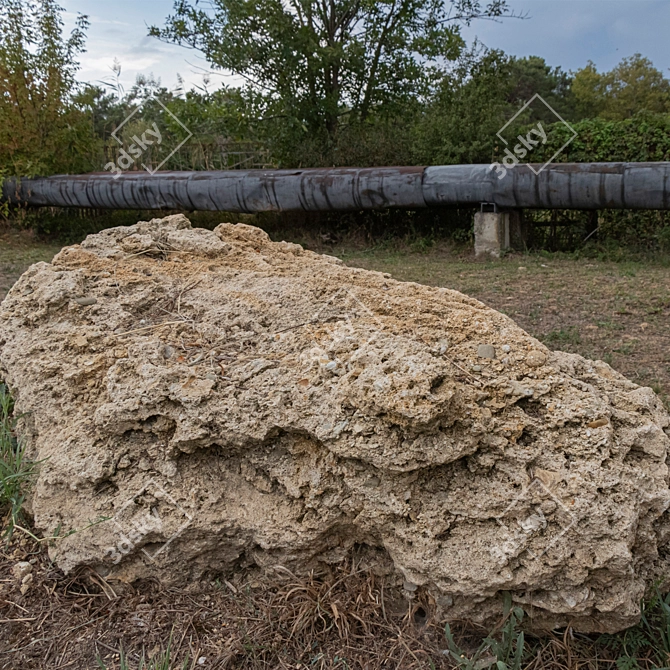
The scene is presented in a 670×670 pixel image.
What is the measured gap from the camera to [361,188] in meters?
8.67

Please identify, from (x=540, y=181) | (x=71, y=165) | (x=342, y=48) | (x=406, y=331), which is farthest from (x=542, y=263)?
(x=71, y=165)

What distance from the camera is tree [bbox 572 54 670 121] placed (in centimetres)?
2272

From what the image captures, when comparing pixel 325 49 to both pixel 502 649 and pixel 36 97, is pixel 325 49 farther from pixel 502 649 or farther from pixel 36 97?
pixel 502 649

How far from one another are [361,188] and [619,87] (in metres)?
19.3

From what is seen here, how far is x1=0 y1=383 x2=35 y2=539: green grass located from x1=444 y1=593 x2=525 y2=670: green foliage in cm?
148

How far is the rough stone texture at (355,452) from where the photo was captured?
1754 millimetres

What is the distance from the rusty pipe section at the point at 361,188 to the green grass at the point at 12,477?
6.61m

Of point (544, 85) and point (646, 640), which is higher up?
point (544, 85)

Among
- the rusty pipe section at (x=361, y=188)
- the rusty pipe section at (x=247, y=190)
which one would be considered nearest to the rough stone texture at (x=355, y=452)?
the rusty pipe section at (x=361, y=188)

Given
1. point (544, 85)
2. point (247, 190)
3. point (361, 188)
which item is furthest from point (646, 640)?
point (544, 85)

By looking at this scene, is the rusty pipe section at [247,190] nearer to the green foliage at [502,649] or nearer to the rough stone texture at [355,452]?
the rough stone texture at [355,452]

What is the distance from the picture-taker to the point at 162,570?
204 cm

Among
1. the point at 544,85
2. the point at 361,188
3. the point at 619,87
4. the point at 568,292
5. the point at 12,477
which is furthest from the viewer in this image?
the point at 544,85

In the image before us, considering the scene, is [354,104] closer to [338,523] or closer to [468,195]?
[468,195]
